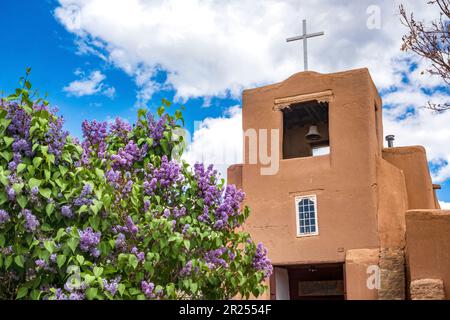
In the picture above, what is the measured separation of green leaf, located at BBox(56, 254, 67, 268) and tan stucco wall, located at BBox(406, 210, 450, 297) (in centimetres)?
1079

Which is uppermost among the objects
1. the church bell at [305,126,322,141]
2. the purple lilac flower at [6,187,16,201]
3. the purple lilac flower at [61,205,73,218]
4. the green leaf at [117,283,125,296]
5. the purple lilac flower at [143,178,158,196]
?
the church bell at [305,126,322,141]

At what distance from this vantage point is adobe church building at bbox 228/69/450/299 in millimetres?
16703

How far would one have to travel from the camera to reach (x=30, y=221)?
4.93m

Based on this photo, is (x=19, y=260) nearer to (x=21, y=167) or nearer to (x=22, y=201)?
(x=22, y=201)

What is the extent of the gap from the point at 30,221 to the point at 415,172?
1655cm

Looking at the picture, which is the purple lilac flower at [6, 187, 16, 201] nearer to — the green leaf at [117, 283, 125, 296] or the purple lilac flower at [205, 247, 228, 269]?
the green leaf at [117, 283, 125, 296]

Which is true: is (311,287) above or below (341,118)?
below

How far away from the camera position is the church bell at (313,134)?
2006 cm

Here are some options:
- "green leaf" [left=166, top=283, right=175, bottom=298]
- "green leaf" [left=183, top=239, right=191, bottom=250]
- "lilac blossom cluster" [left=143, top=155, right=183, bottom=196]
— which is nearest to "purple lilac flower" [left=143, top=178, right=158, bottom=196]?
"lilac blossom cluster" [left=143, top=155, right=183, bottom=196]

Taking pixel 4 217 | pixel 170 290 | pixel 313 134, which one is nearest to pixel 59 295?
pixel 4 217

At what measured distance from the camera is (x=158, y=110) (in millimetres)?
7082
